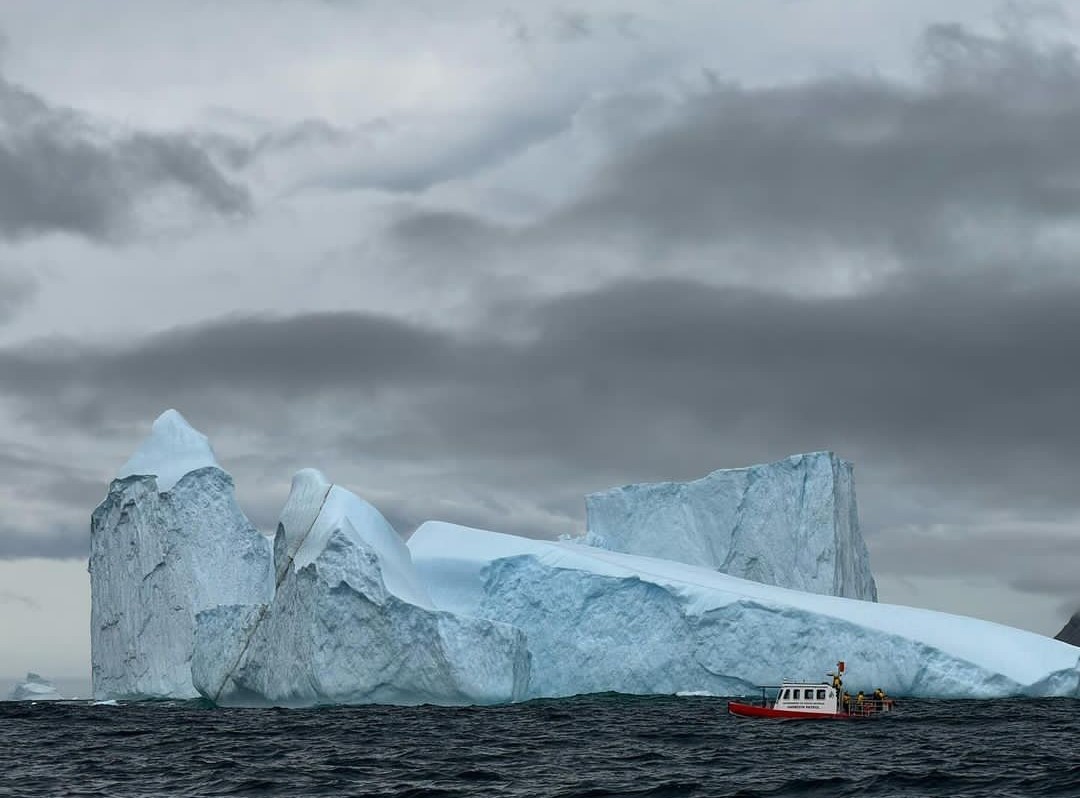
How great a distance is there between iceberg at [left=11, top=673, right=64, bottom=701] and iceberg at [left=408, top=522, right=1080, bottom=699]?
132 feet

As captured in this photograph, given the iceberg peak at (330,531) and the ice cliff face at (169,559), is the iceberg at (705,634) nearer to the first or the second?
the iceberg peak at (330,531)

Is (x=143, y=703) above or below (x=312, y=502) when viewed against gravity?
below

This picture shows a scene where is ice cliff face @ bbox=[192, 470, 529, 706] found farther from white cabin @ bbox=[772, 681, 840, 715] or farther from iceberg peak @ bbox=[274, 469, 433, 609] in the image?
white cabin @ bbox=[772, 681, 840, 715]

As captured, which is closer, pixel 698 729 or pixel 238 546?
pixel 698 729

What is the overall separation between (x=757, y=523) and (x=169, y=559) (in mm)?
24117

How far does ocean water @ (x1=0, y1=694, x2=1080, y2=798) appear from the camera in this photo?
886 inches

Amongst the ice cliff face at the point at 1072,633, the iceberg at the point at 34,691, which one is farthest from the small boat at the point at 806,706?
the ice cliff face at the point at 1072,633

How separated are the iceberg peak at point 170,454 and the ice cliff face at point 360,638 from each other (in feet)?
32.0

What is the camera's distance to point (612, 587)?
4834cm

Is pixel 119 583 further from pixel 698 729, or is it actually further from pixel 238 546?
pixel 698 729

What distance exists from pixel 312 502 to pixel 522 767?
2297 centimetres

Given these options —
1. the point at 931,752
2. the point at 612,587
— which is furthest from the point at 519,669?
the point at 931,752

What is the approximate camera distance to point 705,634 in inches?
1885

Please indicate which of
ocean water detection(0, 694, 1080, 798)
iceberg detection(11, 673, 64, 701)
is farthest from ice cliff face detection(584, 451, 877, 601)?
iceberg detection(11, 673, 64, 701)
